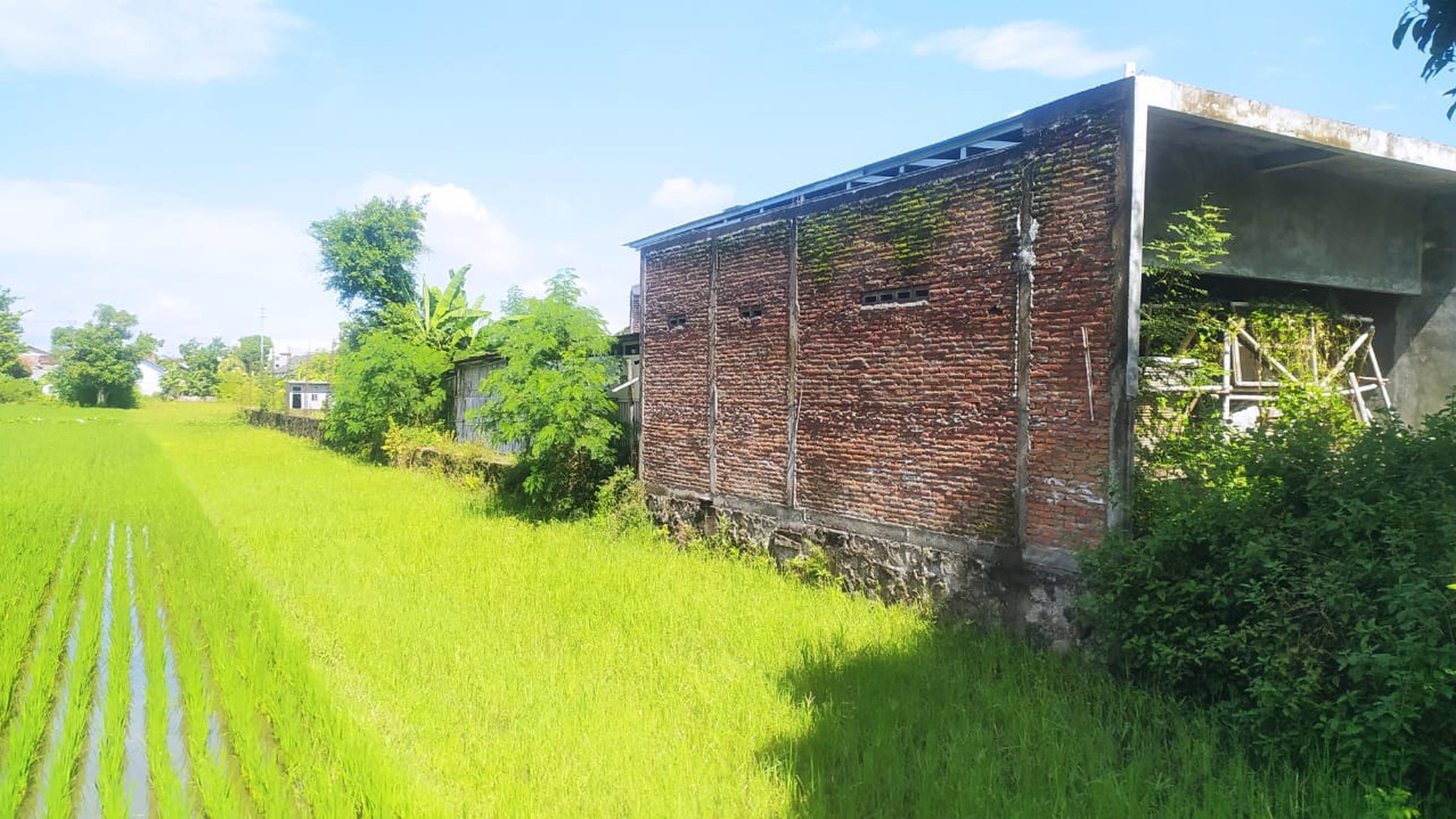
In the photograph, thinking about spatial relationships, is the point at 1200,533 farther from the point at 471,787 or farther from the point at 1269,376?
the point at 471,787

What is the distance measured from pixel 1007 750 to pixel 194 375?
9085cm

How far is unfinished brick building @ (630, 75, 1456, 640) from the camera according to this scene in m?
6.35

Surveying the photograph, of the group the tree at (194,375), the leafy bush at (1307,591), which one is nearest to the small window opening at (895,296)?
the leafy bush at (1307,591)

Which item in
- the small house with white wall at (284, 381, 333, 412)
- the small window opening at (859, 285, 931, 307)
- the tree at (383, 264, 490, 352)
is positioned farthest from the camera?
the small house with white wall at (284, 381, 333, 412)

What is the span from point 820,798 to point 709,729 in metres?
1.03

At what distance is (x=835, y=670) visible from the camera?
233 inches

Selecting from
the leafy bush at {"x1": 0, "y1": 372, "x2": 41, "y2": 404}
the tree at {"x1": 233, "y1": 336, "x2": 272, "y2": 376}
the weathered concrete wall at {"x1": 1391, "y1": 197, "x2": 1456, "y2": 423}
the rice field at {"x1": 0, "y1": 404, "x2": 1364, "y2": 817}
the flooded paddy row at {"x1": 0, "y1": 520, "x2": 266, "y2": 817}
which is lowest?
the flooded paddy row at {"x1": 0, "y1": 520, "x2": 266, "y2": 817}

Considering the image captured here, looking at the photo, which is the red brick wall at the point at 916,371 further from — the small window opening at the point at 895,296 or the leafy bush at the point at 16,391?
the leafy bush at the point at 16,391

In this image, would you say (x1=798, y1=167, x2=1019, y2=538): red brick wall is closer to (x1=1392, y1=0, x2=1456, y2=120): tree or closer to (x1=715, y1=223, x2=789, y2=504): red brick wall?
(x1=715, y1=223, x2=789, y2=504): red brick wall

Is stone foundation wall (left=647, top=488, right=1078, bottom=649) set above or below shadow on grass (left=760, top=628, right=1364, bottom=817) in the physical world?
above

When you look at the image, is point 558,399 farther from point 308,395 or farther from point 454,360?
point 308,395

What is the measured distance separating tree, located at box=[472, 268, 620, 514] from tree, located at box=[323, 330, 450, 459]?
394 inches

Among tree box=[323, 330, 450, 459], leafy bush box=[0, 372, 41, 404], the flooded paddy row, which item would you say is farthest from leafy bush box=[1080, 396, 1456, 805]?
leafy bush box=[0, 372, 41, 404]

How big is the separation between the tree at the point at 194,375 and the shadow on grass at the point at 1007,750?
276ft
